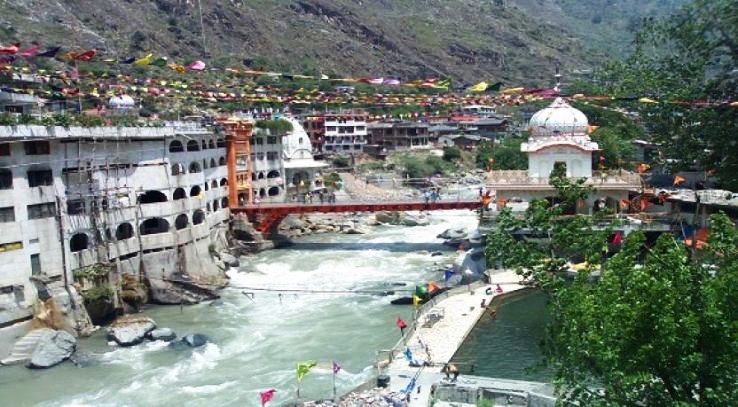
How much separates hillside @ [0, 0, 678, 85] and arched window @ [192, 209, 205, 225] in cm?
5791

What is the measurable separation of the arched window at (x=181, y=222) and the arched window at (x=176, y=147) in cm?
428

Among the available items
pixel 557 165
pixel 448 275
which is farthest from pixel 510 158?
pixel 448 275

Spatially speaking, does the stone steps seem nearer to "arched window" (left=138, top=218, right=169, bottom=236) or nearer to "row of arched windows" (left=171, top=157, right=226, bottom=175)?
"arched window" (left=138, top=218, right=169, bottom=236)

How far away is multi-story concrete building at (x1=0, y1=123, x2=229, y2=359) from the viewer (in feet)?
106

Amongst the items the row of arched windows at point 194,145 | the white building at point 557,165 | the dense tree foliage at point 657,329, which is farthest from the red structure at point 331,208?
the dense tree foliage at point 657,329

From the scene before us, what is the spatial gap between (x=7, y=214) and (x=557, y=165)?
29.9 meters

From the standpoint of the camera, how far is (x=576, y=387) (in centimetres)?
1327

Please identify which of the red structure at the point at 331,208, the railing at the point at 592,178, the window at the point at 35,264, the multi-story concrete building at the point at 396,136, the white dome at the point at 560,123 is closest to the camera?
the window at the point at 35,264

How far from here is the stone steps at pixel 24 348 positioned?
29.4m

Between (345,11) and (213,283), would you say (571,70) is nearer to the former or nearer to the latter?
(345,11)

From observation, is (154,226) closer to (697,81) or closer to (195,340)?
(195,340)

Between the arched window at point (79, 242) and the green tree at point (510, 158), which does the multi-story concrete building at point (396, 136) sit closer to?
the green tree at point (510, 158)

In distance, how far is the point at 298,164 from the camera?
65250 millimetres

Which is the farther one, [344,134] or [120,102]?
[344,134]
